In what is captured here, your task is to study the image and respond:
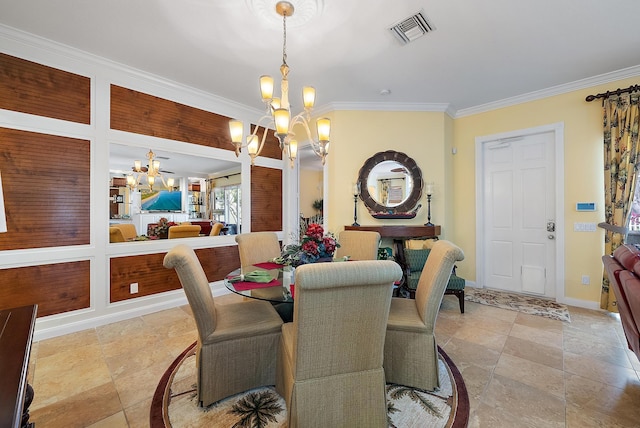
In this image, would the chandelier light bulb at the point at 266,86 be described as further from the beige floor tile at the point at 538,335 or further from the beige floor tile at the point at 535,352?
the beige floor tile at the point at 538,335

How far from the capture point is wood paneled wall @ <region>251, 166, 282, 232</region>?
14.0 ft

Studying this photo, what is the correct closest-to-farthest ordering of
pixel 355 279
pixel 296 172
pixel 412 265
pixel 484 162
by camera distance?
pixel 355 279
pixel 412 265
pixel 484 162
pixel 296 172

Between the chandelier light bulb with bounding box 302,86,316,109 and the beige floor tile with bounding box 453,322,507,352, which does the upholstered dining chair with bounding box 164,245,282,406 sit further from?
the beige floor tile with bounding box 453,322,507,352

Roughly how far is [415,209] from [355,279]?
10.1 ft

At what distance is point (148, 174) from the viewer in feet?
10.8

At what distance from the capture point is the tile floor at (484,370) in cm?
162

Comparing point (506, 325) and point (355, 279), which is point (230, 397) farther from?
point (506, 325)

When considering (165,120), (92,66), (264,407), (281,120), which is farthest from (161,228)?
(264,407)

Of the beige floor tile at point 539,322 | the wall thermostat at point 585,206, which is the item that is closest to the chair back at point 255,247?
the beige floor tile at point 539,322

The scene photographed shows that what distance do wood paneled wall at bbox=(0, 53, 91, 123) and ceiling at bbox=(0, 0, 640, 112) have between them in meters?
0.32

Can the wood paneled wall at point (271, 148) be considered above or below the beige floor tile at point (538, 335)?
above

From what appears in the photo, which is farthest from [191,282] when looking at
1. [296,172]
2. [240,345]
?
[296,172]

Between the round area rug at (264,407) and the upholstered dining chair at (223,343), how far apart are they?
0.07 m

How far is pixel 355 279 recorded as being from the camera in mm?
1179
